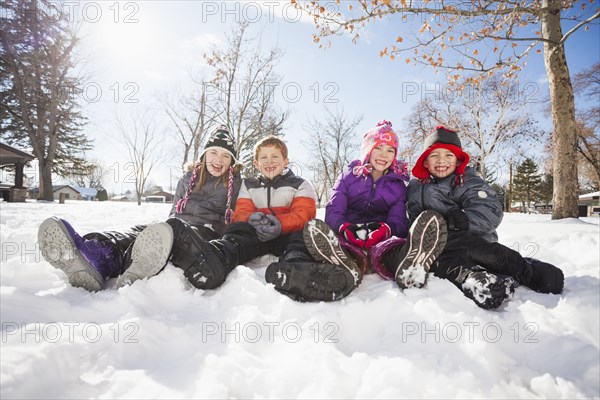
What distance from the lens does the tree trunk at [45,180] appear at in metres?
17.1

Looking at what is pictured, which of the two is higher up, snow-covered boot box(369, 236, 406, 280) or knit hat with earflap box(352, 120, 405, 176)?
knit hat with earflap box(352, 120, 405, 176)

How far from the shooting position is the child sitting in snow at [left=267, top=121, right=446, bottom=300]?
5.95 feet

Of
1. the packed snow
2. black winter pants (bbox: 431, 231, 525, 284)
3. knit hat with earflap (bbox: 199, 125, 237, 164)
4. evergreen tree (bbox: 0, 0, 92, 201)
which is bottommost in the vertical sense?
the packed snow

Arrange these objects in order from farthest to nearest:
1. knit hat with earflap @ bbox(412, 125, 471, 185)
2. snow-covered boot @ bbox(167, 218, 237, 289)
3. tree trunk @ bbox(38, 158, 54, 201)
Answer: tree trunk @ bbox(38, 158, 54, 201) → knit hat with earflap @ bbox(412, 125, 471, 185) → snow-covered boot @ bbox(167, 218, 237, 289)

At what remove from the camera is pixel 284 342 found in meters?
1.38

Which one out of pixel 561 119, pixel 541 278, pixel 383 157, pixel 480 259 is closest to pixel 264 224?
pixel 383 157

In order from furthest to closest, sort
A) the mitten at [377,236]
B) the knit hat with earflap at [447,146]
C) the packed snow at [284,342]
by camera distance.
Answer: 1. the knit hat with earflap at [447,146]
2. the mitten at [377,236]
3. the packed snow at [284,342]

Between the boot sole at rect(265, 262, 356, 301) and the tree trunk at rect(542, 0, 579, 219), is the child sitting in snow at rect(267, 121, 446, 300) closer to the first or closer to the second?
the boot sole at rect(265, 262, 356, 301)

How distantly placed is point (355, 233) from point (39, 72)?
76.0 feet

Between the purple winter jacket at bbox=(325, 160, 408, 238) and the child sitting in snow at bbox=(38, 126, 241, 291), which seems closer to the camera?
the child sitting in snow at bbox=(38, 126, 241, 291)

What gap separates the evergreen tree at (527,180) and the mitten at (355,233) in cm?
4626

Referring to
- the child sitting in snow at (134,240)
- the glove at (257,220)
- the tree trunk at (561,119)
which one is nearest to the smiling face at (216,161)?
the child sitting in snow at (134,240)

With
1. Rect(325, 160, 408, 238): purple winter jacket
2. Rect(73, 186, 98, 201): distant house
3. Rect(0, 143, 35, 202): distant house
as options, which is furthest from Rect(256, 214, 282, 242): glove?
Rect(73, 186, 98, 201): distant house

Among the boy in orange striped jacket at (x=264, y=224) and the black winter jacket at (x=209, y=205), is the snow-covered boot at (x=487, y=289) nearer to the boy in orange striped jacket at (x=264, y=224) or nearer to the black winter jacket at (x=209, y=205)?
the boy in orange striped jacket at (x=264, y=224)
